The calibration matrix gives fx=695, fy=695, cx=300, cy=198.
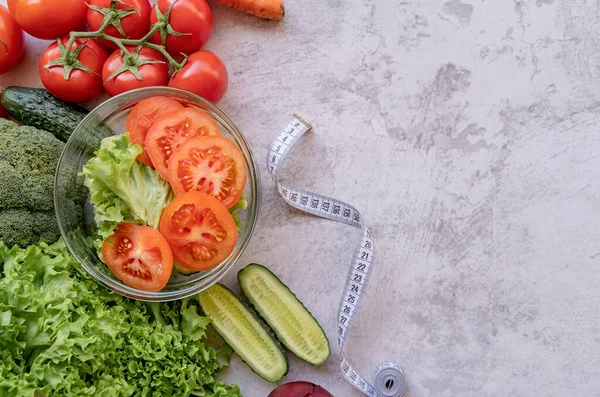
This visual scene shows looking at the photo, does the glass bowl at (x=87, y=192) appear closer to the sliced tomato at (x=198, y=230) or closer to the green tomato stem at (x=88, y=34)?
the sliced tomato at (x=198, y=230)

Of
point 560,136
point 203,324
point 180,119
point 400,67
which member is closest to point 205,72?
point 180,119

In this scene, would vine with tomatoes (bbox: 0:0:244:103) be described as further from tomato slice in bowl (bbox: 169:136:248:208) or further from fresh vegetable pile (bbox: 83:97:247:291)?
tomato slice in bowl (bbox: 169:136:248:208)

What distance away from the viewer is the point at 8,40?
283cm

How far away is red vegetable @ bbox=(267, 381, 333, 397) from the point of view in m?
2.77

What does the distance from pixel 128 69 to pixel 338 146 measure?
0.91 meters

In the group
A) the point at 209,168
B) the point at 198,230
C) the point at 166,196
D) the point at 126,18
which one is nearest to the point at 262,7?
the point at 126,18

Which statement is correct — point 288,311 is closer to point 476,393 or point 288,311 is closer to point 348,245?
point 348,245

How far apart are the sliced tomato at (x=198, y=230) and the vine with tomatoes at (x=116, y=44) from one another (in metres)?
0.55

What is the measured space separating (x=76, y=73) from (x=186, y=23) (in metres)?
0.49

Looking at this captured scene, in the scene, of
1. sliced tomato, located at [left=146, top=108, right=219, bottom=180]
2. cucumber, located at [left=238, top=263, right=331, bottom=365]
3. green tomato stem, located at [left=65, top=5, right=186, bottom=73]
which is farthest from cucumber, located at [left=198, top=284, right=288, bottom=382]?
green tomato stem, located at [left=65, top=5, right=186, bottom=73]

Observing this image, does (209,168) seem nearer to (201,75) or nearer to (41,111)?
(201,75)

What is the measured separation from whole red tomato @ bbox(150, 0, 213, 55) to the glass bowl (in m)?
0.26

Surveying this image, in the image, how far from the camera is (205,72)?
2.77 m

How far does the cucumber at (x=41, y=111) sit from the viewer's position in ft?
9.29
